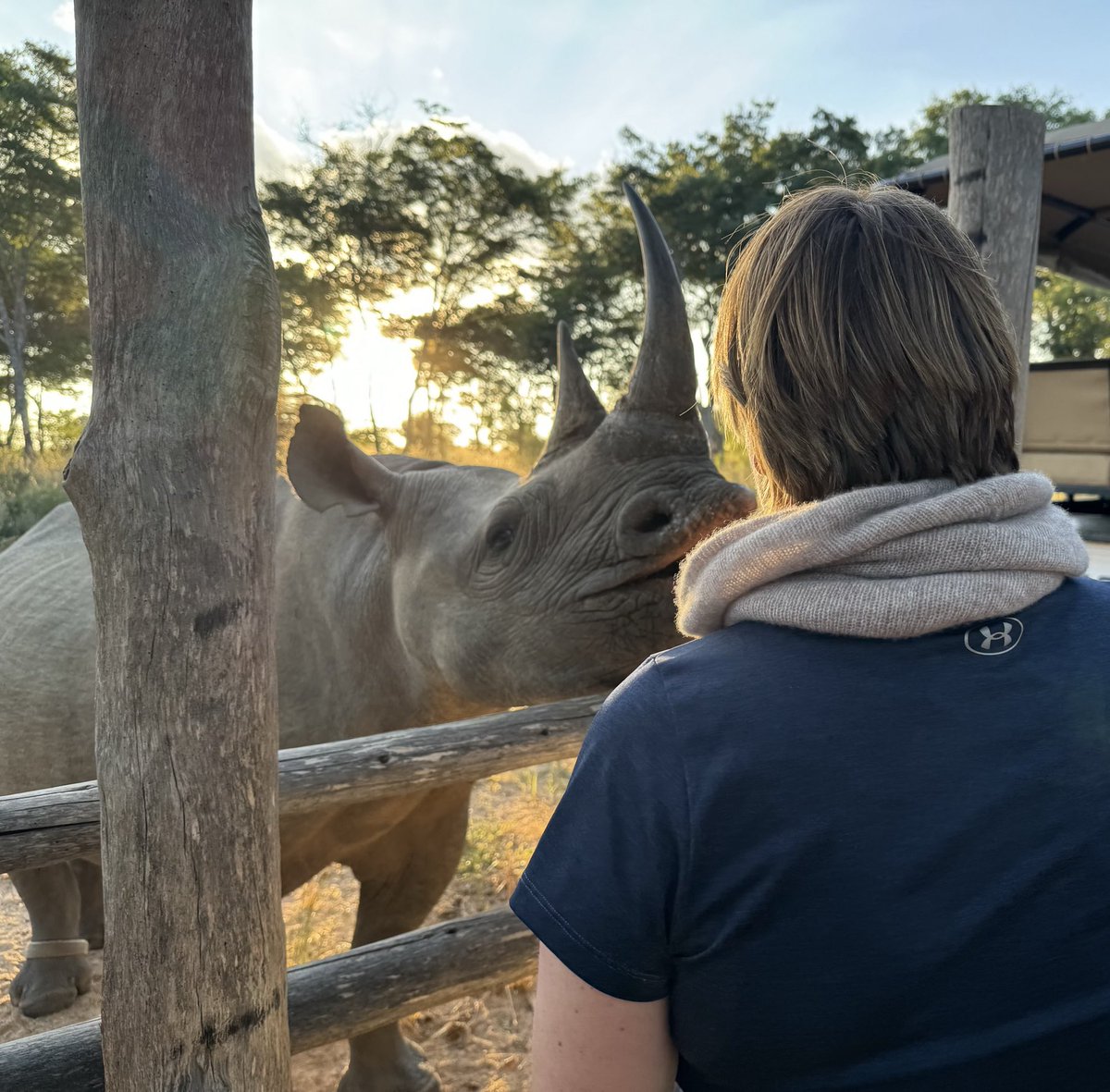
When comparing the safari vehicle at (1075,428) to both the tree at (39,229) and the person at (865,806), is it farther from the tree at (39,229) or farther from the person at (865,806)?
the tree at (39,229)

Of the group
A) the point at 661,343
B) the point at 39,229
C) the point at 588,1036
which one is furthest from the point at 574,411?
the point at 39,229

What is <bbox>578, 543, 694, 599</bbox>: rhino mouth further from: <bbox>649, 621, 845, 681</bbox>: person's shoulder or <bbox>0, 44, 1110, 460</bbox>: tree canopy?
<bbox>0, 44, 1110, 460</bbox>: tree canopy

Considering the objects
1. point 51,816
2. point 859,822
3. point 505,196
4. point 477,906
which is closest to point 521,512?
point 51,816

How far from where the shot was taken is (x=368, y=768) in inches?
102

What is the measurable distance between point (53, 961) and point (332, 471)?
258 centimetres

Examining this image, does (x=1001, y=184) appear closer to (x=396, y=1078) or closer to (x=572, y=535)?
(x=572, y=535)

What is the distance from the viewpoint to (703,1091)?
3.83 ft

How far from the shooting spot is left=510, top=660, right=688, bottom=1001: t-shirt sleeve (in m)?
1.02

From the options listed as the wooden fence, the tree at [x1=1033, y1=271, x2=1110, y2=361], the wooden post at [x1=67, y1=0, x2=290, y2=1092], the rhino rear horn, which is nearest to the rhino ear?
the rhino rear horn

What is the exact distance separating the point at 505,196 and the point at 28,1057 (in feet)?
64.9

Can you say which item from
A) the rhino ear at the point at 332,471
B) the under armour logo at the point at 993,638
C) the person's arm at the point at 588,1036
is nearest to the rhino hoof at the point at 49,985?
the rhino ear at the point at 332,471

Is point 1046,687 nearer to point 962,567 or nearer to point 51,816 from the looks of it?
point 962,567

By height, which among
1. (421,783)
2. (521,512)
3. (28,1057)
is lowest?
(28,1057)

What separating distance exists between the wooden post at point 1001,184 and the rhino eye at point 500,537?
2.26 metres
